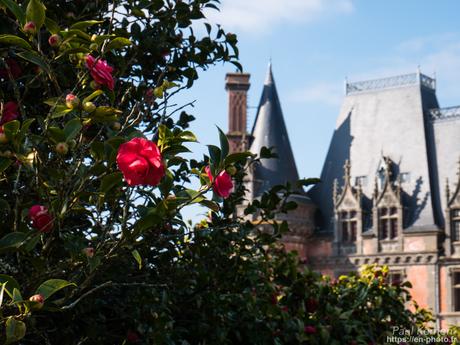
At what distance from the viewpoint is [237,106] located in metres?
38.9

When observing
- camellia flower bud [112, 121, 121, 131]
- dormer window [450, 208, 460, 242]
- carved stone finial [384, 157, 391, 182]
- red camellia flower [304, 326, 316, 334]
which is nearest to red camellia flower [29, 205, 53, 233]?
camellia flower bud [112, 121, 121, 131]

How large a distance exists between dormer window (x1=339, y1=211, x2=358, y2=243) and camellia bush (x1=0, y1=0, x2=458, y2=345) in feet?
96.7

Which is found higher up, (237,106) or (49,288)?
(237,106)

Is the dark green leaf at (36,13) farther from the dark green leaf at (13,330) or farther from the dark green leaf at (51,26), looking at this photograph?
the dark green leaf at (13,330)

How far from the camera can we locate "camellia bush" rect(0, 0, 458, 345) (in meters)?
3.18

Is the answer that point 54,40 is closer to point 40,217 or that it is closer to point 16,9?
point 16,9

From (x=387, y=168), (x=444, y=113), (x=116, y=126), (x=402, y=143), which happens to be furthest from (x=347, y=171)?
(x=116, y=126)

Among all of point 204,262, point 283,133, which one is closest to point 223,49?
point 204,262

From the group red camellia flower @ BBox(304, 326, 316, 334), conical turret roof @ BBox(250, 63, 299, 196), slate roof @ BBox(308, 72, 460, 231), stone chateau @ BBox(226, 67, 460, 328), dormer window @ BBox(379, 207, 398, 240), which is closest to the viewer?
red camellia flower @ BBox(304, 326, 316, 334)

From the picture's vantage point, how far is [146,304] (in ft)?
15.7

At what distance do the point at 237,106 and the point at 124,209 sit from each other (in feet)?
117

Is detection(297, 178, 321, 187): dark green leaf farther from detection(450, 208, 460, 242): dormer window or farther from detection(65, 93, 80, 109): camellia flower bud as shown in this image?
detection(450, 208, 460, 242): dormer window

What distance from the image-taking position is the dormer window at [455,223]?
112 ft

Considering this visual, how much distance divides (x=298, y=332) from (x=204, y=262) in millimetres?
963
